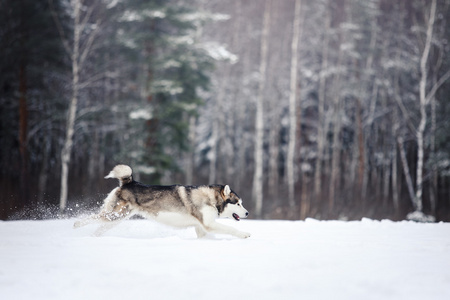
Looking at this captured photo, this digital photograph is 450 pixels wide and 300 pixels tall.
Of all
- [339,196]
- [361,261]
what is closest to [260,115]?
[339,196]

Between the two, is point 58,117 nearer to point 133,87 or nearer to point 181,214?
point 133,87

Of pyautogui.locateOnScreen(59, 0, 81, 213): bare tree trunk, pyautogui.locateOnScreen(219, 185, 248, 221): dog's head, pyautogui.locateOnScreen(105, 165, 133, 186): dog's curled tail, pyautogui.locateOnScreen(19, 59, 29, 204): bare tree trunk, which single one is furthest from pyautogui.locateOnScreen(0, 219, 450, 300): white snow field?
pyautogui.locateOnScreen(19, 59, 29, 204): bare tree trunk

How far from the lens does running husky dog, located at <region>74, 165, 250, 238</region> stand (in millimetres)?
5746

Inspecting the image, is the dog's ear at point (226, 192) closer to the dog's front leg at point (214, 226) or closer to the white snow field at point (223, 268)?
the dog's front leg at point (214, 226)

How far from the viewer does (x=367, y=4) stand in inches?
846

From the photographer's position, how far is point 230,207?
20.4 feet

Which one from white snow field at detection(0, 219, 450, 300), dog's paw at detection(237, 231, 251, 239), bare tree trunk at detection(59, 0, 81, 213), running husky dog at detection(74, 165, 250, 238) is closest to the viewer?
white snow field at detection(0, 219, 450, 300)

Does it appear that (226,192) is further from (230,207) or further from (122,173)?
(122,173)

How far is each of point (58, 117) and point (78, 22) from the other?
3820mm

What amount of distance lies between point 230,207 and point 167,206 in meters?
1.09

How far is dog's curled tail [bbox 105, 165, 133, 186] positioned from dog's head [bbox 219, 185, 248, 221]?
5.36 ft

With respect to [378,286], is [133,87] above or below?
above

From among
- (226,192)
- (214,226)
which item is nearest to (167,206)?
(214,226)

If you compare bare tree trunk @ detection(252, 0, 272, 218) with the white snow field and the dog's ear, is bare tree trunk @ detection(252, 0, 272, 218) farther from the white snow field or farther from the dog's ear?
the white snow field
